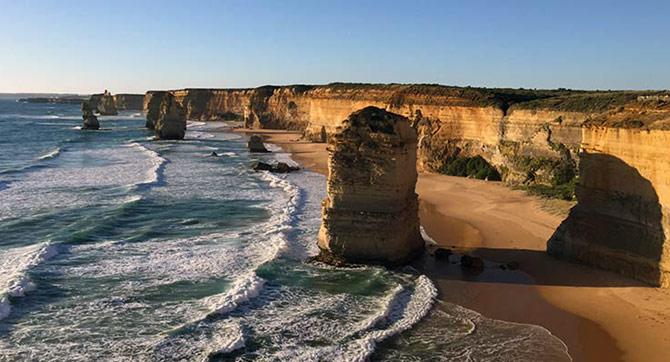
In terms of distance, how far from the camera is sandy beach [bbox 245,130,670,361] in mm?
13219

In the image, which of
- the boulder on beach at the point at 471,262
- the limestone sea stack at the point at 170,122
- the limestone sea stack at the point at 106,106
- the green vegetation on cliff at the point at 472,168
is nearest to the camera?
the boulder on beach at the point at 471,262

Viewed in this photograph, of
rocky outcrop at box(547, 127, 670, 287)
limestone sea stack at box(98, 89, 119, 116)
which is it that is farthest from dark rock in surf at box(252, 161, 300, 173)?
limestone sea stack at box(98, 89, 119, 116)

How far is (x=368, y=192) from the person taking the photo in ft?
58.8

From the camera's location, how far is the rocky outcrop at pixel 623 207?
615 inches

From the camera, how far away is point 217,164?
43188 mm

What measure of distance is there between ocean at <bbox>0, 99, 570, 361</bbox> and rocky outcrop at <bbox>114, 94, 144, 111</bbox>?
138927 millimetres

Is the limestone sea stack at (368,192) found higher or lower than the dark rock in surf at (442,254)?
higher

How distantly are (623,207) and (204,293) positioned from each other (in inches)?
472

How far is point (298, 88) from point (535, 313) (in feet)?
237

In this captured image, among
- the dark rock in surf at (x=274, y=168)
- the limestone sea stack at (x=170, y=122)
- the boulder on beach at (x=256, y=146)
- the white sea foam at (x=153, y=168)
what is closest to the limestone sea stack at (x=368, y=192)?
the white sea foam at (x=153, y=168)

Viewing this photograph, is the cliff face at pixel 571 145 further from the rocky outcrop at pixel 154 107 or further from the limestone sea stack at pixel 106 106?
the limestone sea stack at pixel 106 106

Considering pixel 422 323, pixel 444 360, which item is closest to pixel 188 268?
pixel 422 323

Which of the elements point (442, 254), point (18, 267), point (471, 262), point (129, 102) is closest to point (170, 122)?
point (18, 267)

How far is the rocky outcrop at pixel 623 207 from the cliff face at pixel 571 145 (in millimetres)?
28
